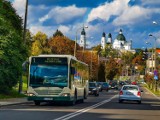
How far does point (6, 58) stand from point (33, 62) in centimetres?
878

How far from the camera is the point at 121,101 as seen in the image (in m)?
41.3

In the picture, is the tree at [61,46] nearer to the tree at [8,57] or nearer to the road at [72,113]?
the tree at [8,57]

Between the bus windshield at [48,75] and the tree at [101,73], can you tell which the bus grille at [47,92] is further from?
the tree at [101,73]

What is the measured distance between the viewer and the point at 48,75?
30734 mm

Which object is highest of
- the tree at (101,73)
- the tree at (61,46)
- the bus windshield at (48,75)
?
the tree at (61,46)

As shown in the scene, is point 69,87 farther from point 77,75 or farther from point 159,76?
point 159,76

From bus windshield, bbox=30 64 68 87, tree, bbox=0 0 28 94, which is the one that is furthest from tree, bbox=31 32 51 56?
bus windshield, bbox=30 64 68 87

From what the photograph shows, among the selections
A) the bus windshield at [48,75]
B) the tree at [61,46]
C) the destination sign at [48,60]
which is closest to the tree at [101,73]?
the tree at [61,46]

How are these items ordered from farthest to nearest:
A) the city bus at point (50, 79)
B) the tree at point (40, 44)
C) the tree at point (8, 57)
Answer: the tree at point (40, 44) < the tree at point (8, 57) < the city bus at point (50, 79)

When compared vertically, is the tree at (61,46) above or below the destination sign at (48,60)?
above

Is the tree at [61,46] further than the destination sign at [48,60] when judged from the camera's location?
Yes

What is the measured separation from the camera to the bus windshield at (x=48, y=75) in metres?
30.7

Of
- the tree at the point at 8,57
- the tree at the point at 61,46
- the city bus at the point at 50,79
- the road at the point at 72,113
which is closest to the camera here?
the road at the point at 72,113

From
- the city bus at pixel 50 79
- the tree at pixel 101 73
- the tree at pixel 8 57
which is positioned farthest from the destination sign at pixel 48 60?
the tree at pixel 101 73
